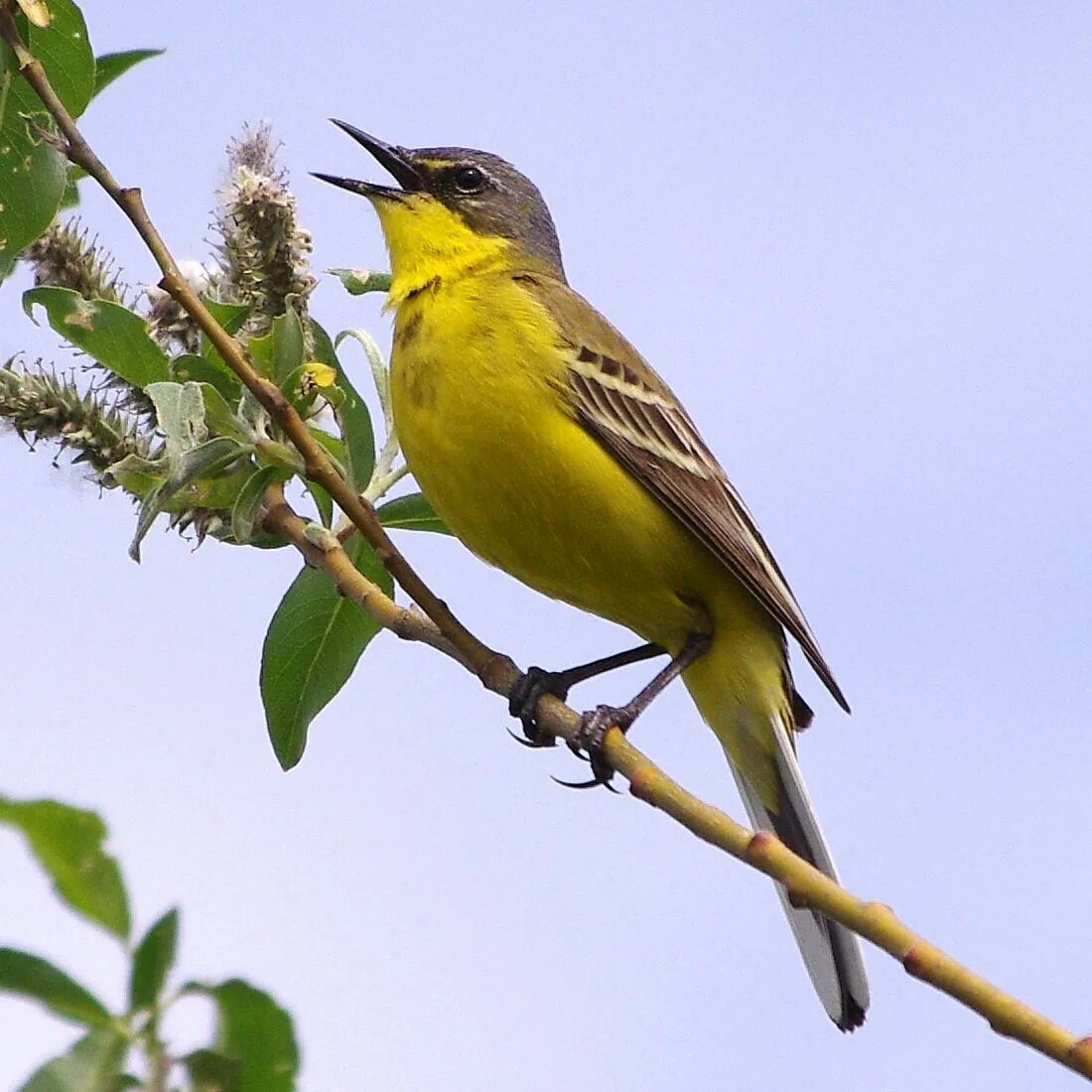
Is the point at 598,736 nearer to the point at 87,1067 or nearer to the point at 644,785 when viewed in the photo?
the point at 644,785

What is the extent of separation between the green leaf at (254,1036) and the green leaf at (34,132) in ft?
6.82

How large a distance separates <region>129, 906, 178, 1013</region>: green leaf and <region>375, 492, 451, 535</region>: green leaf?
2.70 m

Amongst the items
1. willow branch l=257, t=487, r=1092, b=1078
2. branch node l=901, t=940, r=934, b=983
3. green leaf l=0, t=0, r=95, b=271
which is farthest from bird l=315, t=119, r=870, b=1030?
branch node l=901, t=940, r=934, b=983

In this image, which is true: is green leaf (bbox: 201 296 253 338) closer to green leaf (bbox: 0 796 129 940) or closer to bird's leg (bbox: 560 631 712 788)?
bird's leg (bbox: 560 631 712 788)

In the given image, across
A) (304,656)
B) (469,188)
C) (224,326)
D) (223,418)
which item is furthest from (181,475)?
(469,188)

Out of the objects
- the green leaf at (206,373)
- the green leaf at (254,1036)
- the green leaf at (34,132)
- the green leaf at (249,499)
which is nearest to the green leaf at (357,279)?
the green leaf at (206,373)

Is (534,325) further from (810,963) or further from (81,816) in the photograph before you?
(81,816)

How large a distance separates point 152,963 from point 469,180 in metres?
5.12

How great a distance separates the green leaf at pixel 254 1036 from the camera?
4.51ft

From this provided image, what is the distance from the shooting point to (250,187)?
3.60 meters

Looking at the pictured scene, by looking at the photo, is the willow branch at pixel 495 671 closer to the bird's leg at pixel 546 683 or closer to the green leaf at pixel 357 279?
the bird's leg at pixel 546 683

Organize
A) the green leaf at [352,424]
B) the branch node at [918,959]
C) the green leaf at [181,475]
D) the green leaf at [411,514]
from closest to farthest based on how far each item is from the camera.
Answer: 1. the branch node at [918,959]
2. the green leaf at [181,475]
3. the green leaf at [352,424]
4. the green leaf at [411,514]

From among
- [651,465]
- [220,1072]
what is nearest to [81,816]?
[220,1072]

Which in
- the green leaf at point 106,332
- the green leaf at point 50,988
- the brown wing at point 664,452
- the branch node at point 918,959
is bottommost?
the green leaf at point 50,988
